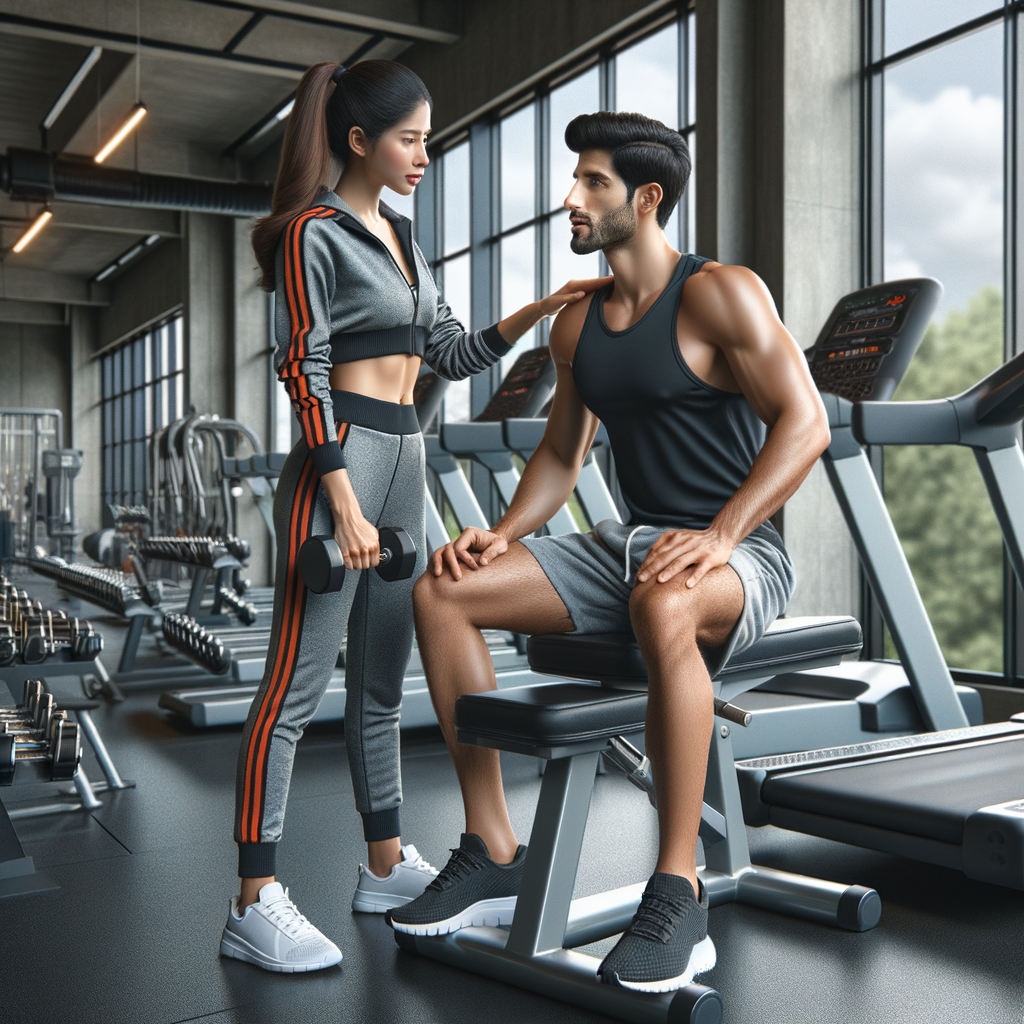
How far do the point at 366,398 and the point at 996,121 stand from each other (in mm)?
3951

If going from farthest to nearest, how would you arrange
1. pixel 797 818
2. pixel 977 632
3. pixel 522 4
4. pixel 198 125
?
pixel 198 125, pixel 522 4, pixel 977 632, pixel 797 818

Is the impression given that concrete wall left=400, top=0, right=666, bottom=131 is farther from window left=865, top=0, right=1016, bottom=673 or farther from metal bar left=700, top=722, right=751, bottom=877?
metal bar left=700, top=722, right=751, bottom=877

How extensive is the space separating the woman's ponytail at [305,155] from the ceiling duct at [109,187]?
27.5 ft

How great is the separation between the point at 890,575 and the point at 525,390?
68.9 inches

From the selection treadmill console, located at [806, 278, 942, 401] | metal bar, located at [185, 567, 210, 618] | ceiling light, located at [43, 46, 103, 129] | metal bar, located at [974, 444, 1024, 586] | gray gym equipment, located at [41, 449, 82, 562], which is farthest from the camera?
gray gym equipment, located at [41, 449, 82, 562]

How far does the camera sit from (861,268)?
531 centimetres

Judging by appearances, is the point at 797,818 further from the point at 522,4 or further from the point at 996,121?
the point at 522,4

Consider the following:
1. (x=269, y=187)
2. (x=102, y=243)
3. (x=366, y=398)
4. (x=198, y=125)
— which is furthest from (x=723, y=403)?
(x=102, y=243)

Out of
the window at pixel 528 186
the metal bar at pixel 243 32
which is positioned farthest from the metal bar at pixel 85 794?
the metal bar at pixel 243 32

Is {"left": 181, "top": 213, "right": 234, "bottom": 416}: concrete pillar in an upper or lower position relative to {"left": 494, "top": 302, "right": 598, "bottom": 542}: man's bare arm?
upper

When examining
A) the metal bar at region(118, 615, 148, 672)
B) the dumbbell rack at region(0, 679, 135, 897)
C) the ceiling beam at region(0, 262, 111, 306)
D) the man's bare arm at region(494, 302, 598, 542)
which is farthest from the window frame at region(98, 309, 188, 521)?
the man's bare arm at region(494, 302, 598, 542)

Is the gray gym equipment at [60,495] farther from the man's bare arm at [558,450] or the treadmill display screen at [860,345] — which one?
the man's bare arm at [558,450]

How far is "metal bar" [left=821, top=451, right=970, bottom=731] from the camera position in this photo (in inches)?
107

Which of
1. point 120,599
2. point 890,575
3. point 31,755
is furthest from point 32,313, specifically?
point 890,575
